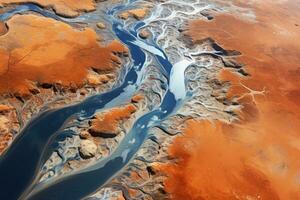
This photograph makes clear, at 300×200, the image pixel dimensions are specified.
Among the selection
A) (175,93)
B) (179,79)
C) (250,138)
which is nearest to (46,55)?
(175,93)

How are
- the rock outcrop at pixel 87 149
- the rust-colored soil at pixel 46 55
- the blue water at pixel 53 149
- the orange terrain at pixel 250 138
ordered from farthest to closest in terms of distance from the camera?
the rust-colored soil at pixel 46 55 → the rock outcrop at pixel 87 149 → the orange terrain at pixel 250 138 → the blue water at pixel 53 149

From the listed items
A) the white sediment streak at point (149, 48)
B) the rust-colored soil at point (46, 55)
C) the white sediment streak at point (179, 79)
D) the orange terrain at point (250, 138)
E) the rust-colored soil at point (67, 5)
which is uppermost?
the rust-colored soil at point (67, 5)

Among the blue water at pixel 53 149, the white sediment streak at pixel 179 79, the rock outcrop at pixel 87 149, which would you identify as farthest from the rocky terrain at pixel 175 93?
the blue water at pixel 53 149

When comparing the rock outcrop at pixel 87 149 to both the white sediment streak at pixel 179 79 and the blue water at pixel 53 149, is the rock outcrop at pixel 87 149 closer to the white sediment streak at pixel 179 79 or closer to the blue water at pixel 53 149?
the blue water at pixel 53 149

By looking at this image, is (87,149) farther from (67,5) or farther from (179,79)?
(67,5)

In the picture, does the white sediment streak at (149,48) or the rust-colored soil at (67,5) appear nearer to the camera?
the white sediment streak at (149,48)

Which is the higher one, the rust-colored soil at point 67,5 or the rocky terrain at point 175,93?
the rust-colored soil at point 67,5
